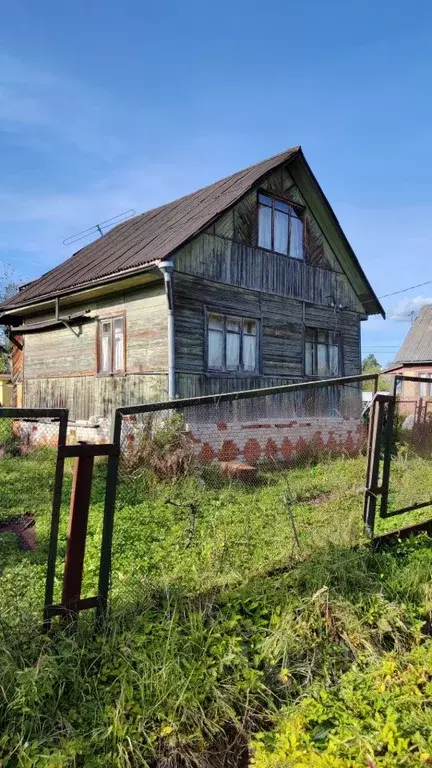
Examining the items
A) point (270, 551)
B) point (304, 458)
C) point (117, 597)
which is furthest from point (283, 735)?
point (304, 458)

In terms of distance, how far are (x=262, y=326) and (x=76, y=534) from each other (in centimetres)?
995

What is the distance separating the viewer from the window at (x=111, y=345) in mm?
11867

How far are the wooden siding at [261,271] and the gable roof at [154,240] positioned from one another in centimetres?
50

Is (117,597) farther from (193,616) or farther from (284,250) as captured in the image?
(284,250)

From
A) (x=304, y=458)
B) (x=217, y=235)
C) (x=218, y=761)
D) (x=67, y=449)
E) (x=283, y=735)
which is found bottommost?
(x=218, y=761)

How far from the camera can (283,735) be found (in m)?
2.43

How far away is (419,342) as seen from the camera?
34031 mm

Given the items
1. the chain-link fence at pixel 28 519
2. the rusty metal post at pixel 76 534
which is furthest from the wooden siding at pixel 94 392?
the rusty metal post at pixel 76 534

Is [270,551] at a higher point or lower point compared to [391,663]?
higher

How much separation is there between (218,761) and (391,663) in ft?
3.85

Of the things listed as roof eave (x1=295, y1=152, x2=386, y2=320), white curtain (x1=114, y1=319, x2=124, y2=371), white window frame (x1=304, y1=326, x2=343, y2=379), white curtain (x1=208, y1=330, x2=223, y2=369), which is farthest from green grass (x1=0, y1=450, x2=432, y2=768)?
roof eave (x1=295, y1=152, x2=386, y2=320)

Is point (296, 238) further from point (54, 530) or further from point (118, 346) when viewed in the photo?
point (54, 530)

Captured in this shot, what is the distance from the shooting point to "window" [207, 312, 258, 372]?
11352 millimetres

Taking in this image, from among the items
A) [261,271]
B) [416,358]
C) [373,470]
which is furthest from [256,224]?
[416,358]
